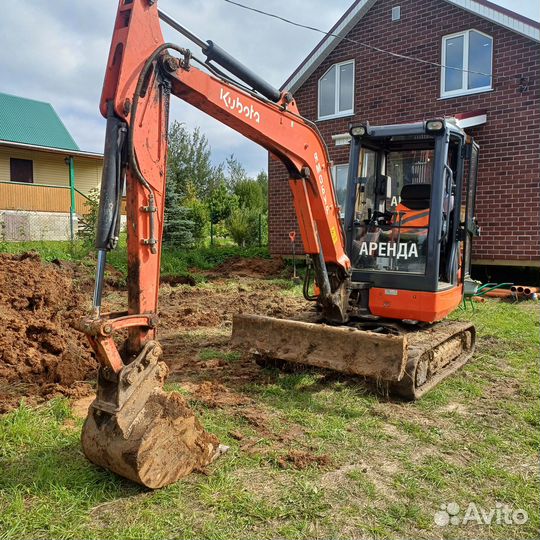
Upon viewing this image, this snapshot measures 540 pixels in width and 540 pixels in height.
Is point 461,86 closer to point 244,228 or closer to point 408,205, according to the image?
point 408,205

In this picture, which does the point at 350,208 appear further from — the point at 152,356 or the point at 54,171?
the point at 54,171

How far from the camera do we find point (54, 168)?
2252 centimetres

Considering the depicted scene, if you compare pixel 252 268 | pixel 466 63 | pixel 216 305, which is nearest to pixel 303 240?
pixel 216 305

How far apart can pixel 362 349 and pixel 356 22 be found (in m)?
11.3

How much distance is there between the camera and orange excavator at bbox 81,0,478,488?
2932 millimetres

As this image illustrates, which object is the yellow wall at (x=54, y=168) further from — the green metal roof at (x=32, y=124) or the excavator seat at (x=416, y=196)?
the excavator seat at (x=416, y=196)

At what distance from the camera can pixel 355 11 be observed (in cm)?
1255

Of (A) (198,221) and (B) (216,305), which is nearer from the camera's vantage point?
(B) (216,305)

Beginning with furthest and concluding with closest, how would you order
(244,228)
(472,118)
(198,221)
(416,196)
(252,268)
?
1. (244,228)
2. (198,221)
3. (252,268)
4. (472,118)
5. (416,196)

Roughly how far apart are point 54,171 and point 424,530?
23314 millimetres

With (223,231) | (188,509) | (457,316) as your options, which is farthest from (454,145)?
(223,231)

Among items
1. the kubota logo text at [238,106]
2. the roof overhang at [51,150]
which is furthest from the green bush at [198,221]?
the kubota logo text at [238,106]

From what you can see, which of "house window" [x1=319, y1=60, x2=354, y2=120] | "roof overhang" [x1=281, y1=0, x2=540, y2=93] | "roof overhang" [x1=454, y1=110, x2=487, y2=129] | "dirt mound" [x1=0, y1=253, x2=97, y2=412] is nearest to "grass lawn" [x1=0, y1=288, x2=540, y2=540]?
"dirt mound" [x1=0, y1=253, x2=97, y2=412]

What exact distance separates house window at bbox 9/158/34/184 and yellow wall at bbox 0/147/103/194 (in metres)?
0.16
